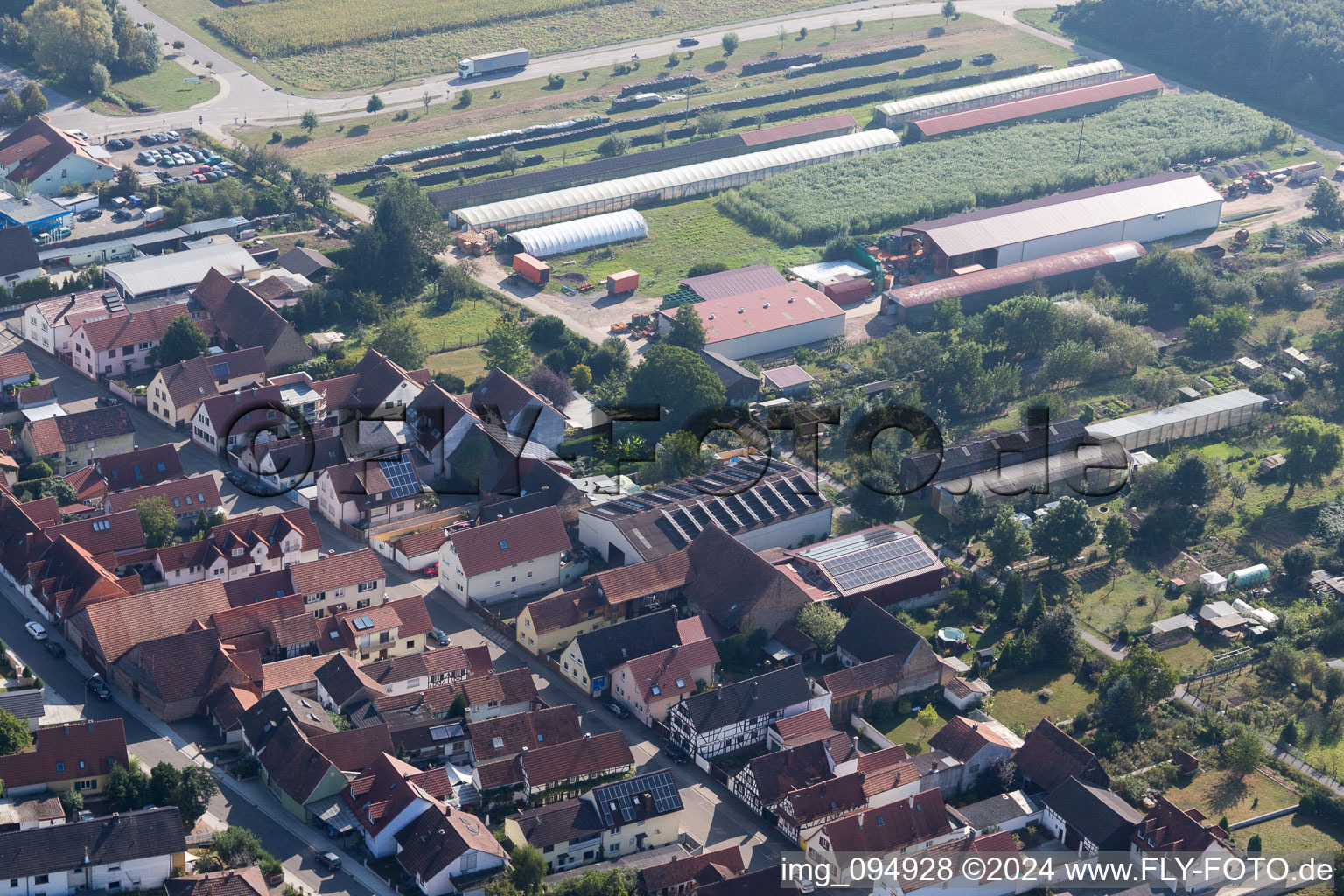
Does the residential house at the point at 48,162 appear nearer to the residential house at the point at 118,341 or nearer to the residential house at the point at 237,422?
the residential house at the point at 118,341

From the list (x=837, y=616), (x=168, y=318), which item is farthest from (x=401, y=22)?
(x=837, y=616)

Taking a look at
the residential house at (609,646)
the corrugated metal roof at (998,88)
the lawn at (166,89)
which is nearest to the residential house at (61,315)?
the lawn at (166,89)

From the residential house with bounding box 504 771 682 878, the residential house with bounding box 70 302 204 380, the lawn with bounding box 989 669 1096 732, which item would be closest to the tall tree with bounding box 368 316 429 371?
the residential house with bounding box 70 302 204 380

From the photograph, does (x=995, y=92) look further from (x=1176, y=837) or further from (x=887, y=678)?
(x=1176, y=837)

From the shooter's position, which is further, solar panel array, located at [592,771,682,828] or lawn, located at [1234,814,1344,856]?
lawn, located at [1234,814,1344,856]

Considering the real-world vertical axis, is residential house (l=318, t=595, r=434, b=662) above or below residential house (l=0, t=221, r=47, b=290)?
below

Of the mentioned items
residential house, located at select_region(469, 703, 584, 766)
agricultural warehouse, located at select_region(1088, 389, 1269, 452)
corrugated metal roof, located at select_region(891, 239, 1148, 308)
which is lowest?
agricultural warehouse, located at select_region(1088, 389, 1269, 452)

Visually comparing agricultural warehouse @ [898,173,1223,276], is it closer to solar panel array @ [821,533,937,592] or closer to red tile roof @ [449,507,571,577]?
solar panel array @ [821,533,937,592]

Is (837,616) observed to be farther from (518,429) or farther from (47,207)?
(47,207)
